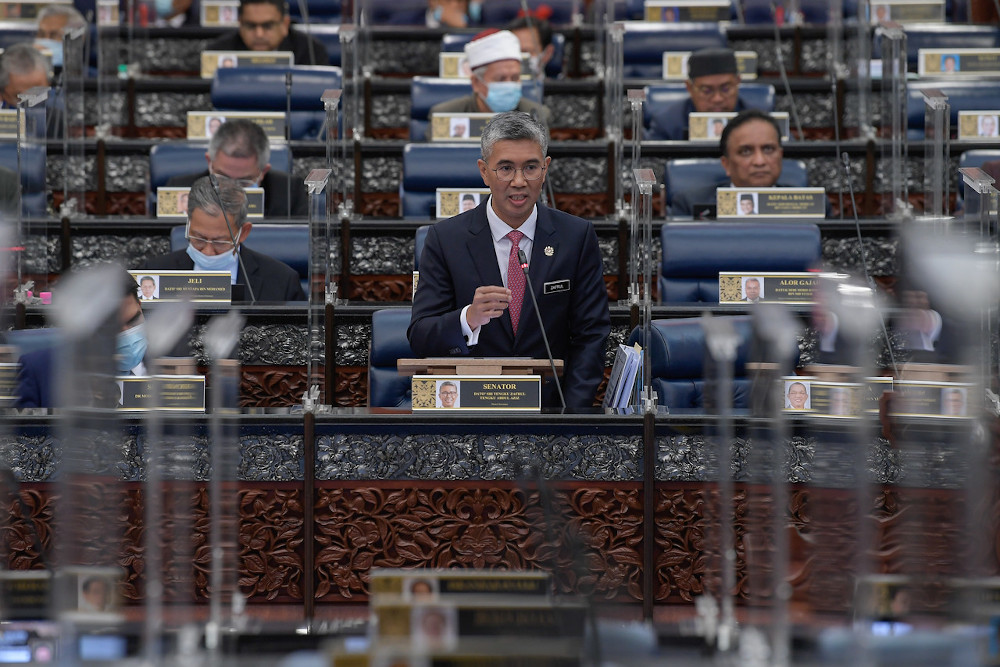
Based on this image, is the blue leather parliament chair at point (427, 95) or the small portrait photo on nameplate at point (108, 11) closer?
the blue leather parliament chair at point (427, 95)

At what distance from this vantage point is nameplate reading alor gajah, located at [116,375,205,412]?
3.13 metres

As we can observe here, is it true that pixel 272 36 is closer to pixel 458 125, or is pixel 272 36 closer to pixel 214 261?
pixel 458 125

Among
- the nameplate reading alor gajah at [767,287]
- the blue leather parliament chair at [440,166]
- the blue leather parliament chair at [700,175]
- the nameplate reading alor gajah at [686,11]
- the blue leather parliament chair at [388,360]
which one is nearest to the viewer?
the blue leather parliament chair at [388,360]

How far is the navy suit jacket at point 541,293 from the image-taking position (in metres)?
3.57

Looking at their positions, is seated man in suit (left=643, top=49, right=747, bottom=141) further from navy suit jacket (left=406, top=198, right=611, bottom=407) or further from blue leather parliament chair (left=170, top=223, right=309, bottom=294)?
navy suit jacket (left=406, top=198, right=611, bottom=407)

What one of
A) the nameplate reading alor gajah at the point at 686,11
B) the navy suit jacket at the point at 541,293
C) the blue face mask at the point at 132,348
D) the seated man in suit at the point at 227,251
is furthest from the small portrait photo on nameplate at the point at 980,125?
the blue face mask at the point at 132,348

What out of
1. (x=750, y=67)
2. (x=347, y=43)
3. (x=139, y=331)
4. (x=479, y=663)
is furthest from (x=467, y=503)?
(x=750, y=67)

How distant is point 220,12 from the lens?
25.0 ft

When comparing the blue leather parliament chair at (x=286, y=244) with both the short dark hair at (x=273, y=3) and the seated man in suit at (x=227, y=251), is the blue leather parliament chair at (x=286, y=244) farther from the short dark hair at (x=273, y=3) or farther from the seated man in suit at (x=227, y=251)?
the short dark hair at (x=273, y=3)

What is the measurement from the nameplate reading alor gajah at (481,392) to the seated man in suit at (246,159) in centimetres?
198

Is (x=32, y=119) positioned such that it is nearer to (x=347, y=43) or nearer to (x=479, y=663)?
(x=347, y=43)

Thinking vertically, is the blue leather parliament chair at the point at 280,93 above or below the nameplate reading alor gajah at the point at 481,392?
above

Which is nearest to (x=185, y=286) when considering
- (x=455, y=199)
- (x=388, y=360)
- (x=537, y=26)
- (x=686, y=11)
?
(x=388, y=360)

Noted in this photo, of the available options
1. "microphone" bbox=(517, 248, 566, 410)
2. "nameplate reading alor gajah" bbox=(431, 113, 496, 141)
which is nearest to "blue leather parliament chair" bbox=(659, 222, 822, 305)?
"microphone" bbox=(517, 248, 566, 410)
